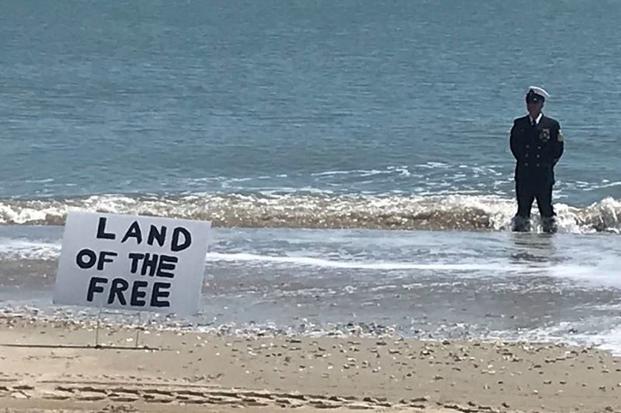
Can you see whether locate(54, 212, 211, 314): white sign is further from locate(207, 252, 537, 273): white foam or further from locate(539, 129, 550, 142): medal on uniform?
locate(539, 129, 550, 142): medal on uniform

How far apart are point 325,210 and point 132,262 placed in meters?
8.72

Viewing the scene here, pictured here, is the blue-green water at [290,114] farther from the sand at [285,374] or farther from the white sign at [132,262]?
the white sign at [132,262]

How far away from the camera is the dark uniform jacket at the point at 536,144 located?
15.0 meters

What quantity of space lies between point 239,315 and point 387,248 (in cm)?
363

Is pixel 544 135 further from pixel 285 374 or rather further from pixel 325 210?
pixel 285 374

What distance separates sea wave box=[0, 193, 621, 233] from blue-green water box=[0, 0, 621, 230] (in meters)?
0.07

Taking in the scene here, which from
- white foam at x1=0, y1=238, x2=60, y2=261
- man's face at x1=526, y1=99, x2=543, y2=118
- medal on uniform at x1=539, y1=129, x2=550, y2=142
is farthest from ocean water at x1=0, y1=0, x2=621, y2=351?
man's face at x1=526, y1=99, x2=543, y2=118

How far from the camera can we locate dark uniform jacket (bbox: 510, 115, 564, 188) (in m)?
15.0

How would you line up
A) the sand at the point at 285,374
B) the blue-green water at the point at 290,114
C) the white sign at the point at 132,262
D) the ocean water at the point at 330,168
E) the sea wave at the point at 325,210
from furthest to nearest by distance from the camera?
1. the blue-green water at the point at 290,114
2. the sea wave at the point at 325,210
3. the ocean water at the point at 330,168
4. the white sign at the point at 132,262
5. the sand at the point at 285,374

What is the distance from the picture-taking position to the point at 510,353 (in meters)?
9.84

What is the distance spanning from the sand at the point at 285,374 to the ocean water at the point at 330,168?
910 mm

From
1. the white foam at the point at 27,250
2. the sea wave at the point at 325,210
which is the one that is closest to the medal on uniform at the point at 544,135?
the sea wave at the point at 325,210

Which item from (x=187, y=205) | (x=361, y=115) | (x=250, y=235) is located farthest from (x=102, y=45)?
(x=250, y=235)

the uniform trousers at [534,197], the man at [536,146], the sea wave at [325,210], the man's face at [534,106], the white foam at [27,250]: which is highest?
the man's face at [534,106]
